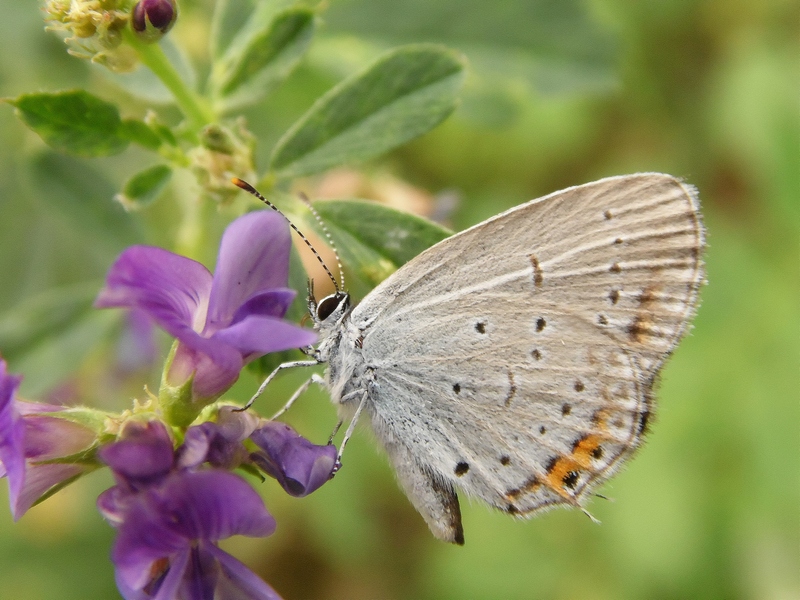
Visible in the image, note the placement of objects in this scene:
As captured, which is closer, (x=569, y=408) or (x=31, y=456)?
(x=31, y=456)

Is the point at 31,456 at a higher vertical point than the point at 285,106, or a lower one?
lower

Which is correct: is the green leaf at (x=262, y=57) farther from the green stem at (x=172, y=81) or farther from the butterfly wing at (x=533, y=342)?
the butterfly wing at (x=533, y=342)

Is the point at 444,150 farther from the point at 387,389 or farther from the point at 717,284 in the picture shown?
the point at 387,389


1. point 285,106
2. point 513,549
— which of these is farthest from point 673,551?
point 285,106

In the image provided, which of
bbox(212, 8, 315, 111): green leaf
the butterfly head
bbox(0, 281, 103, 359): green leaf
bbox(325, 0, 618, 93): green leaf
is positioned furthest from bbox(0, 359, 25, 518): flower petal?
bbox(325, 0, 618, 93): green leaf

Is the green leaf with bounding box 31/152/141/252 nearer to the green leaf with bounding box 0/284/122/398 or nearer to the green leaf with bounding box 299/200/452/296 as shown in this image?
the green leaf with bounding box 0/284/122/398

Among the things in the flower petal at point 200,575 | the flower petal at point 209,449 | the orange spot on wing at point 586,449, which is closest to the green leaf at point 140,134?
the flower petal at point 209,449

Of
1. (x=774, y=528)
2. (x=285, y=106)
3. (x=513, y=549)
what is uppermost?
(x=285, y=106)
